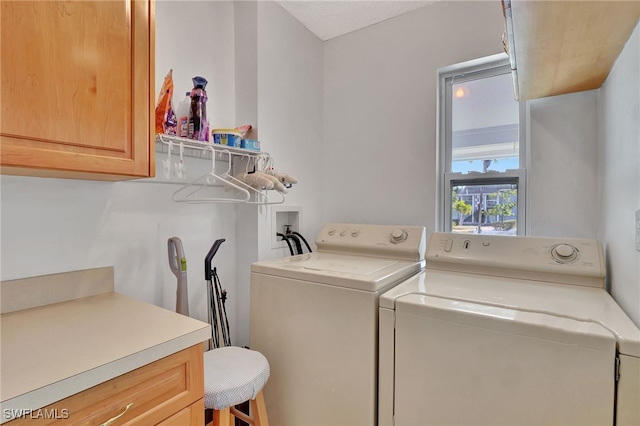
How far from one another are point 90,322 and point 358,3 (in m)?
2.27

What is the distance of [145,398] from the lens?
2.84 feet

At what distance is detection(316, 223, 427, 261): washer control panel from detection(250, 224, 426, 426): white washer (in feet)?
0.04

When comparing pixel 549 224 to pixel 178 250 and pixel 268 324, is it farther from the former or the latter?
pixel 178 250

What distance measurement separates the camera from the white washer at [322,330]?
49.8 inches

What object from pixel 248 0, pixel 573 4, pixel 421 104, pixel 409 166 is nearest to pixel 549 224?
pixel 409 166

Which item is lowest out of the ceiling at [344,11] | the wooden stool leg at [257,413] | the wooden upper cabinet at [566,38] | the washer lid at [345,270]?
the wooden stool leg at [257,413]

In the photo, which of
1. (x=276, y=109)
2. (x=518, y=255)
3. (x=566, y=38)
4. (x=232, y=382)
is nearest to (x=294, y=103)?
(x=276, y=109)

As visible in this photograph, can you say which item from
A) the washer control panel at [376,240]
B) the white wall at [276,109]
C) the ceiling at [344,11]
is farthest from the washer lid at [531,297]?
the ceiling at [344,11]

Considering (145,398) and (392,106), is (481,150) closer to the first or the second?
(392,106)

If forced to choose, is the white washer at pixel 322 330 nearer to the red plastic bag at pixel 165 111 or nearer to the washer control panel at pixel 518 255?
the washer control panel at pixel 518 255

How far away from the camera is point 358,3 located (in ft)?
6.69

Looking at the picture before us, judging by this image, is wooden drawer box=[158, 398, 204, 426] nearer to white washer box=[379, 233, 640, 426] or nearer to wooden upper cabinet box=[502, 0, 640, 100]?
white washer box=[379, 233, 640, 426]

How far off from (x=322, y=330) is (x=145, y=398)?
0.72m

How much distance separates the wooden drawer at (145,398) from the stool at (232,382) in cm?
14
